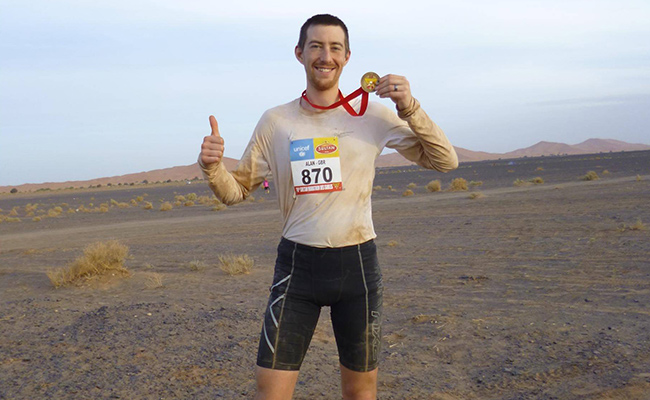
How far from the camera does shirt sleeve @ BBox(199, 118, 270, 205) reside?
9.04 ft

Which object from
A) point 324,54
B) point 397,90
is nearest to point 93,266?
point 324,54

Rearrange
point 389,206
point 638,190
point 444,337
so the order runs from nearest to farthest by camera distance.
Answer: point 444,337 → point 638,190 → point 389,206

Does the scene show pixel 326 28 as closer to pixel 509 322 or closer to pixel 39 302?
pixel 509 322

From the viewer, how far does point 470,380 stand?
4836mm

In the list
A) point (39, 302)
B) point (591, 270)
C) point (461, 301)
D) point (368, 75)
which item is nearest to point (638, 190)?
point (591, 270)

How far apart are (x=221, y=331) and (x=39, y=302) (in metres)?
3.21

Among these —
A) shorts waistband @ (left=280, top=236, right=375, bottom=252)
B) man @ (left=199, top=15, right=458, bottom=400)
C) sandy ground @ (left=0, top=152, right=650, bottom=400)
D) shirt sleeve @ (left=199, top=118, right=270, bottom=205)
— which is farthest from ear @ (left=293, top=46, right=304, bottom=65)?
sandy ground @ (left=0, top=152, right=650, bottom=400)

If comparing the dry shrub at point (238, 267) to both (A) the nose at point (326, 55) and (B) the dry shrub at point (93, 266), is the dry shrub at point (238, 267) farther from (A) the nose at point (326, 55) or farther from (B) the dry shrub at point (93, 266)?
(A) the nose at point (326, 55)

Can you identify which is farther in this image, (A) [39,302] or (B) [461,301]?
(A) [39,302]

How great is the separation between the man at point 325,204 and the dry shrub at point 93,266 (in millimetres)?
7834

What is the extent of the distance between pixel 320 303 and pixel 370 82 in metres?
1.02

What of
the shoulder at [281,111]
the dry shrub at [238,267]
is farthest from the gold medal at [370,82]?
the dry shrub at [238,267]

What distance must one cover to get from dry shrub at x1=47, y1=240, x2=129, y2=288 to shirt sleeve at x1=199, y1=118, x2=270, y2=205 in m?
7.69

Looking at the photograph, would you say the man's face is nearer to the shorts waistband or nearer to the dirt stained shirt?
the dirt stained shirt
